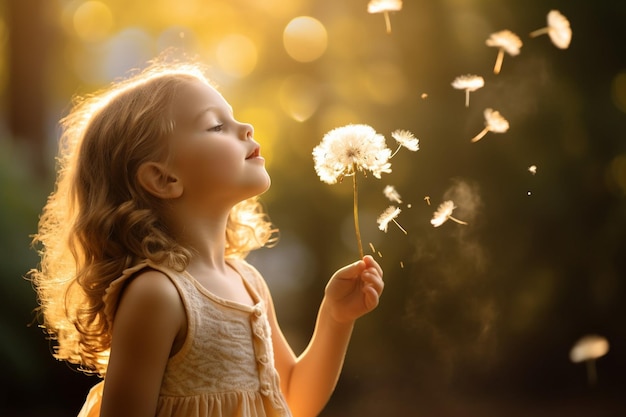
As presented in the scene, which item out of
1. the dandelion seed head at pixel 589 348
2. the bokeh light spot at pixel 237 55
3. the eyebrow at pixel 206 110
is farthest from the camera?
the bokeh light spot at pixel 237 55

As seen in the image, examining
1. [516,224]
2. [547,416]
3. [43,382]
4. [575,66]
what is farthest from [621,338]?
[43,382]

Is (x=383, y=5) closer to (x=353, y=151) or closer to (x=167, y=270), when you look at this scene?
(x=353, y=151)

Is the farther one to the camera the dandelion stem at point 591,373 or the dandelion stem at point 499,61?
the dandelion stem at point 591,373

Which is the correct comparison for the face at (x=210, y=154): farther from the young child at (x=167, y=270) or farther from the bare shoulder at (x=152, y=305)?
the bare shoulder at (x=152, y=305)

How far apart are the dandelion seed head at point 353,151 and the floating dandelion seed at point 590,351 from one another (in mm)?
1011

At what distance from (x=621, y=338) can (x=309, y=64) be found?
1.05 m

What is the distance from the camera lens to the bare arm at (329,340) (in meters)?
0.99

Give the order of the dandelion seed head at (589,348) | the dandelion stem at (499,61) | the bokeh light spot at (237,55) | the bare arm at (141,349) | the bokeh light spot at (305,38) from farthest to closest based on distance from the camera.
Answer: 1. the bokeh light spot at (237,55)
2. the bokeh light spot at (305,38)
3. the dandelion seed head at (589,348)
4. the dandelion stem at (499,61)
5. the bare arm at (141,349)

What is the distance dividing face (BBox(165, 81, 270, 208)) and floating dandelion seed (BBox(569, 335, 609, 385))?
3.68ft

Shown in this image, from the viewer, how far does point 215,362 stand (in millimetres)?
901

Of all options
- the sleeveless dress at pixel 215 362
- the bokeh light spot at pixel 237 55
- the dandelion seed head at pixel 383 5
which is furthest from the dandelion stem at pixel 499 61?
the sleeveless dress at pixel 215 362

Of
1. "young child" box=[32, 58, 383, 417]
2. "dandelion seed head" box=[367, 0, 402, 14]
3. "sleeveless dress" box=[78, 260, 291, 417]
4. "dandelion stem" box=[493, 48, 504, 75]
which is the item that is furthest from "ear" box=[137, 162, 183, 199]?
"dandelion stem" box=[493, 48, 504, 75]

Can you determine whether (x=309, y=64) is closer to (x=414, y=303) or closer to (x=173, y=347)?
(x=414, y=303)

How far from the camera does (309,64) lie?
1876 mm
